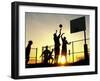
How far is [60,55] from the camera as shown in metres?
1.81

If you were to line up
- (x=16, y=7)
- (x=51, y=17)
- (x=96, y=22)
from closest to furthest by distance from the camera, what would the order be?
1. (x=16, y=7)
2. (x=51, y=17)
3. (x=96, y=22)

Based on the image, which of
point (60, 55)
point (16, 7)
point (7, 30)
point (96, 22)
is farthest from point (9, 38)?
point (96, 22)

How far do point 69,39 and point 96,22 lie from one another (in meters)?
0.22

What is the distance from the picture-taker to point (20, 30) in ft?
5.54

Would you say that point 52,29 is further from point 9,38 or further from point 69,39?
point 9,38

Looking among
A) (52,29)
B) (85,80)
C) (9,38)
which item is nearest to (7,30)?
(9,38)

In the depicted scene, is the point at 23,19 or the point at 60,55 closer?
the point at 23,19

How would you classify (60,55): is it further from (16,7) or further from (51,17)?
(16,7)

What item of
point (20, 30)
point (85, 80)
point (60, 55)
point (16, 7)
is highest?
point (16, 7)

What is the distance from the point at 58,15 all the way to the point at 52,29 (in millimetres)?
91

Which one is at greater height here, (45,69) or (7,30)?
(7,30)

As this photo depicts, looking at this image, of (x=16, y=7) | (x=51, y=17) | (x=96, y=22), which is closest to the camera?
(x=16, y=7)

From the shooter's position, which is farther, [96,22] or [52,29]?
[96,22]

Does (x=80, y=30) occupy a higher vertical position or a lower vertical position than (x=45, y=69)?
higher
